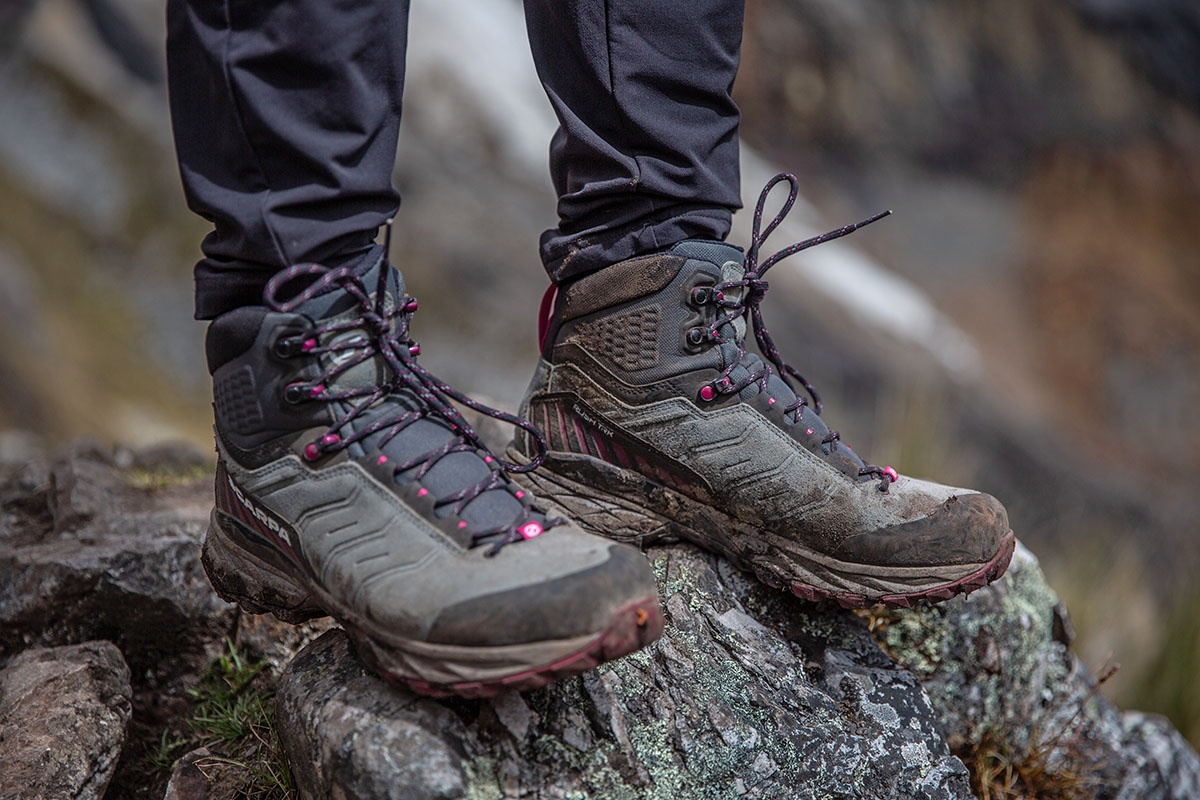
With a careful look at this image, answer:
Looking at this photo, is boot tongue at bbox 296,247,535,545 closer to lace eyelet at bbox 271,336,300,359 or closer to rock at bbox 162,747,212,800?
lace eyelet at bbox 271,336,300,359

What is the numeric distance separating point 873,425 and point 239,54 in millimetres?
6313

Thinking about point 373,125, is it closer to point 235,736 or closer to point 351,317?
point 351,317

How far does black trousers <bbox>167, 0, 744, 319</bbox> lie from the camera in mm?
1229

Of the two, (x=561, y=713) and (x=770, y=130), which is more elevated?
(x=561, y=713)

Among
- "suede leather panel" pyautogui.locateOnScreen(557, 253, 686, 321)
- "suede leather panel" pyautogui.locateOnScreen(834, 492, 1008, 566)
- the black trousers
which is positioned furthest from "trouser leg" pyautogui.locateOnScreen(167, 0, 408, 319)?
"suede leather panel" pyautogui.locateOnScreen(834, 492, 1008, 566)

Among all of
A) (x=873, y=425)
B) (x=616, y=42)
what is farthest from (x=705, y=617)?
(x=873, y=425)

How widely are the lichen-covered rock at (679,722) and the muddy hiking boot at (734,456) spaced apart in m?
0.13

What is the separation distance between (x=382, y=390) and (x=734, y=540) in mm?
702

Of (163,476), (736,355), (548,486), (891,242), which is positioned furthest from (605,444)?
(891,242)

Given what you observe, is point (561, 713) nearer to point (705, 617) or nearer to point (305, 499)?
point (705, 617)

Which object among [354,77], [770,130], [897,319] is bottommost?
[897,319]

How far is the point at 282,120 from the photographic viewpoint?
1229mm

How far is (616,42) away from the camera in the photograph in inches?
57.7

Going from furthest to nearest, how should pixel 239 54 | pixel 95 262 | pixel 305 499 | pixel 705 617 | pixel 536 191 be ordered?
1. pixel 536 191
2. pixel 95 262
3. pixel 705 617
4. pixel 305 499
5. pixel 239 54
